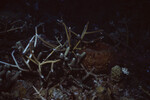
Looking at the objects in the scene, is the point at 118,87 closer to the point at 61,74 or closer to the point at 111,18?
the point at 61,74

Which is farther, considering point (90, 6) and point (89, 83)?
point (90, 6)

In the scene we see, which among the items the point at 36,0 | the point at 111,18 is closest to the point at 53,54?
the point at 36,0

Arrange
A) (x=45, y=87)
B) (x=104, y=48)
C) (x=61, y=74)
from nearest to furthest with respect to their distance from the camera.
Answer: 1. (x=45, y=87)
2. (x=61, y=74)
3. (x=104, y=48)

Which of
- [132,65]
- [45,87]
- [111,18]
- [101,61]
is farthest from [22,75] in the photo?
[111,18]

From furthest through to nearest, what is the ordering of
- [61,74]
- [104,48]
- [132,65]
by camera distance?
[132,65], [104,48], [61,74]

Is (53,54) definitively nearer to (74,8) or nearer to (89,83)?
(89,83)

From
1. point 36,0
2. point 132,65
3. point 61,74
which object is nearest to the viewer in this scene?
point 61,74

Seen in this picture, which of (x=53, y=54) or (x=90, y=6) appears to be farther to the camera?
(x=90, y=6)

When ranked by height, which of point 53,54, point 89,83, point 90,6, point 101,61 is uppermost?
point 90,6

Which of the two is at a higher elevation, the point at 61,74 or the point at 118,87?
the point at 61,74
